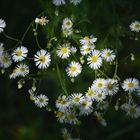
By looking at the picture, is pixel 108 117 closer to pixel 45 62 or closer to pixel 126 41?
pixel 126 41

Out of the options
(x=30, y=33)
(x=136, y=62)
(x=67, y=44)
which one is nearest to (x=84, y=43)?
(x=67, y=44)

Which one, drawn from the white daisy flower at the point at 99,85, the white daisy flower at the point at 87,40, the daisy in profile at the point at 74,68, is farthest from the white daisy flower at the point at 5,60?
the white daisy flower at the point at 99,85

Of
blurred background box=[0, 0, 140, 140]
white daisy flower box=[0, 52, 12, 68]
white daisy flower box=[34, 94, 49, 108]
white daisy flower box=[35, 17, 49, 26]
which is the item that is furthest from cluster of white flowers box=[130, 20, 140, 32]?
white daisy flower box=[0, 52, 12, 68]

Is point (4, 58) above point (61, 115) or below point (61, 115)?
above

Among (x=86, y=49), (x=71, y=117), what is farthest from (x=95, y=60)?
(x=71, y=117)

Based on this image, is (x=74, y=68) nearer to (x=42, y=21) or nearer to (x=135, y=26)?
(x=42, y=21)
